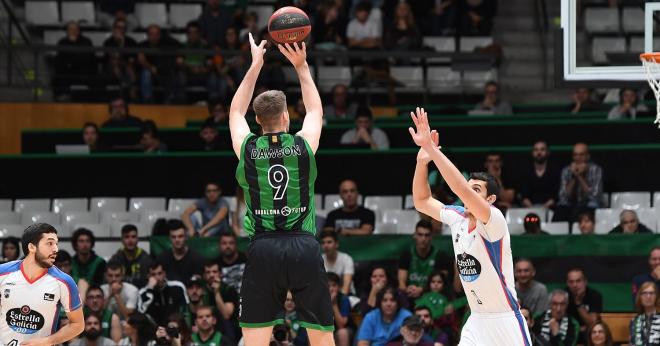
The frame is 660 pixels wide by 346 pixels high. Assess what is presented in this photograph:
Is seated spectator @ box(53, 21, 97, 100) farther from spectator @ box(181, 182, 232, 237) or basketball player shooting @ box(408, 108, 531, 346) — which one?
basketball player shooting @ box(408, 108, 531, 346)

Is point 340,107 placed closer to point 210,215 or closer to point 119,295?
point 210,215

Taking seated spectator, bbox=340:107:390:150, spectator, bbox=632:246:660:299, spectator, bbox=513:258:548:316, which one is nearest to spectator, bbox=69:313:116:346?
spectator, bbox=513:258:548:316

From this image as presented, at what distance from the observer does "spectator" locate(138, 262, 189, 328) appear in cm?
1517

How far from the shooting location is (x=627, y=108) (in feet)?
64.1

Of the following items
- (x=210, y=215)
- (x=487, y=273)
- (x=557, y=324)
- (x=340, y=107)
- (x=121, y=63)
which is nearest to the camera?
(x=487, y=273)

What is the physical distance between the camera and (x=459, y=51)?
22.2 m

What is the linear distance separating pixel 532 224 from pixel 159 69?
8258mm

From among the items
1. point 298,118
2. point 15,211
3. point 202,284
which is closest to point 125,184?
point 15,211

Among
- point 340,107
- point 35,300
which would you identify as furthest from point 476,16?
point 35,300

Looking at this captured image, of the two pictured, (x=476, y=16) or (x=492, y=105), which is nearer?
(x=492, y=105)

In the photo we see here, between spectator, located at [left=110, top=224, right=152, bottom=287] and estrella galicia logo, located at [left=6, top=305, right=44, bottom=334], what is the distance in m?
5.34

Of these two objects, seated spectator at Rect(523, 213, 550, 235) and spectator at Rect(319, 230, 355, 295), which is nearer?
spectator at Rect(319, 230, 355, 295)

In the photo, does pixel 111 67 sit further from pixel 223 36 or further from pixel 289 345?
pixel 289 345

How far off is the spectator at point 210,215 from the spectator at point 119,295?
1.76 meters
